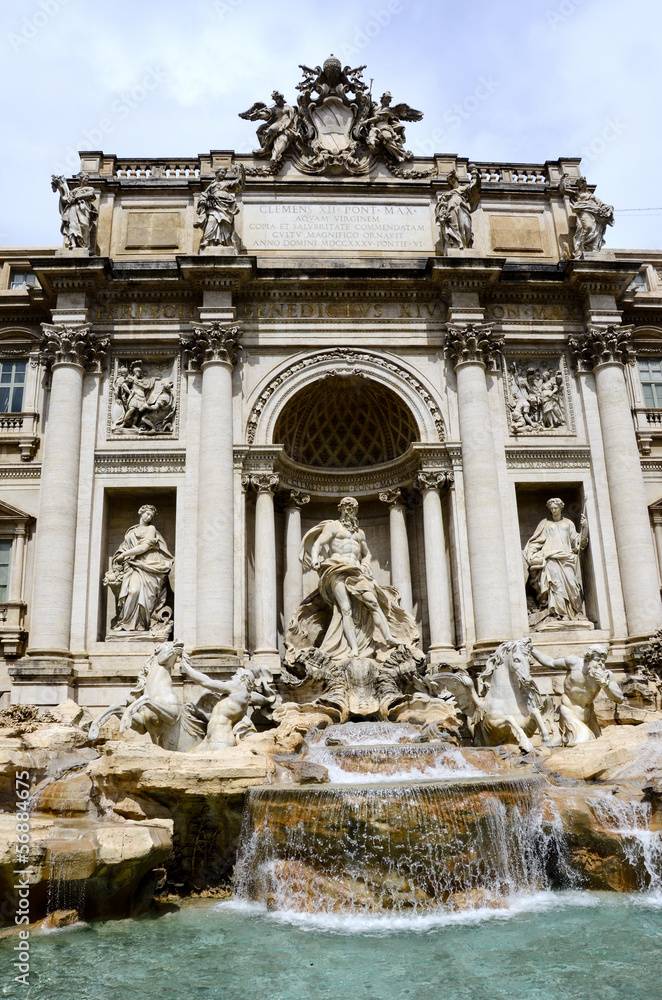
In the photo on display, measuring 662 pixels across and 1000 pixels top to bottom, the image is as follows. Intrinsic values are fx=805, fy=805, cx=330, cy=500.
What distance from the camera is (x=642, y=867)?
37.3 feet

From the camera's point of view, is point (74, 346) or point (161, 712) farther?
point (74, 346)

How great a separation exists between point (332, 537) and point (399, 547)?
8.60ft

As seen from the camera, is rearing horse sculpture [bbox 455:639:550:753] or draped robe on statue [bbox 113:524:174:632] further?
draped robe on statue [bbox 113:524:174:632]

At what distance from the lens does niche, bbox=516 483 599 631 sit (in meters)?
20.6

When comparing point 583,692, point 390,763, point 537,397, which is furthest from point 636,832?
point 537,397

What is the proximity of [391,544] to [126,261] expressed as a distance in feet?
34.4

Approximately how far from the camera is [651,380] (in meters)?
23.5

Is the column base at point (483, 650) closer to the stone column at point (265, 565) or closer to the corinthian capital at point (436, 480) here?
the corinthian capital at point (436, 480)

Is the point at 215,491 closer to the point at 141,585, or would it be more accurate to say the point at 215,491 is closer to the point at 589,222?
the point at 141,585

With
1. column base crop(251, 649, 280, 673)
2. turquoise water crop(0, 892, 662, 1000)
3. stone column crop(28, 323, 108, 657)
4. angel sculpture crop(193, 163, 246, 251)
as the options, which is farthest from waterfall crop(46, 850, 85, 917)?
angel sculpture crop(193, 163, 246, 251)

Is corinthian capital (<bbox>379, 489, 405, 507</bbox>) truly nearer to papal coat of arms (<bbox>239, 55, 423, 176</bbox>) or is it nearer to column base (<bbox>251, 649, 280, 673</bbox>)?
column base (<bbox>251, 649, 280, 673</bbox>)

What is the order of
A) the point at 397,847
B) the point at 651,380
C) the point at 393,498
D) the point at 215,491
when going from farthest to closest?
the point at 651,380 < the point at 393,498 < the point at 215,491 < the point at 397,847

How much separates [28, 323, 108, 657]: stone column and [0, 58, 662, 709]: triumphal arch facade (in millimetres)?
66

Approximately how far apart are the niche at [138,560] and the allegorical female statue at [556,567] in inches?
362
